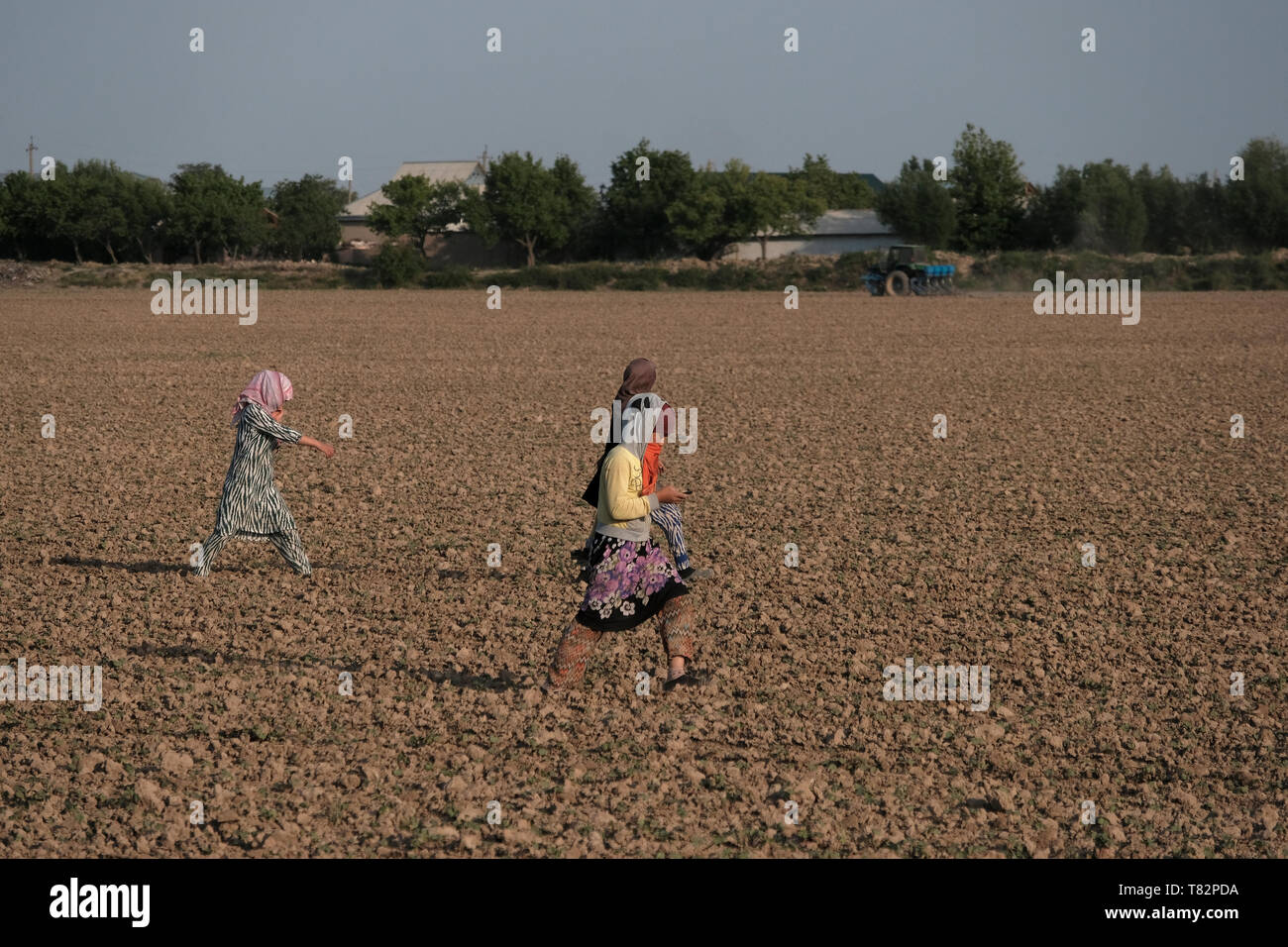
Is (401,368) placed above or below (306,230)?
below

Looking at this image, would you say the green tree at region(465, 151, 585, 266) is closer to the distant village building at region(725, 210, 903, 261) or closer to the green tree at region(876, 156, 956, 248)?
the distant village building at region(725, 210, 903, 261)

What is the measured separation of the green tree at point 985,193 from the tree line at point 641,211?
72mm

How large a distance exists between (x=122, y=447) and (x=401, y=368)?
330 inches

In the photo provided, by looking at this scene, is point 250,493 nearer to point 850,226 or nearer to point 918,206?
point 918,206

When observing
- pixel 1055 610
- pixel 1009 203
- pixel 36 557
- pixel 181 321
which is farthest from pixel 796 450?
pixel 1009 203

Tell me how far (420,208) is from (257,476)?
231 ft

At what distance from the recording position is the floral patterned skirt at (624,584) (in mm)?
6051

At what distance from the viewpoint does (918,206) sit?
238ft

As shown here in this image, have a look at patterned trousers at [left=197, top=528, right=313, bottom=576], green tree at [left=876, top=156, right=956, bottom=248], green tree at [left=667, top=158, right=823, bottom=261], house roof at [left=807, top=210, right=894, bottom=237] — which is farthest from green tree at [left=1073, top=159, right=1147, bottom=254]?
patterned trousers at [left=197, top=528, right=313, bottom=576]

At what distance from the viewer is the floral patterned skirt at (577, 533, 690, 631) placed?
605cm

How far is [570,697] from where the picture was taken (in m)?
6.47

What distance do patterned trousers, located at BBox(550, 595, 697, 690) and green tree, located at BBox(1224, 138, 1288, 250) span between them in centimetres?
6541

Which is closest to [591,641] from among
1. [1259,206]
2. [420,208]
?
[1259,206]
